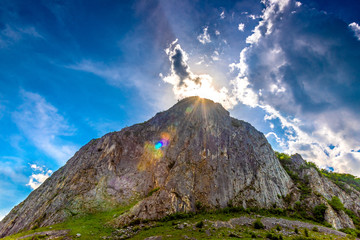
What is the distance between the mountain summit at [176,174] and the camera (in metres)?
46.6

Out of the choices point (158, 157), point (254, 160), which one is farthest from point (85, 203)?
point (254, 160)

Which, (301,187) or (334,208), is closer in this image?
(334,208)

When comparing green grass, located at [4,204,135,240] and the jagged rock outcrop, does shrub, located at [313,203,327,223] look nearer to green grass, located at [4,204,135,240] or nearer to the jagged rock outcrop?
the jagged rock outcrop

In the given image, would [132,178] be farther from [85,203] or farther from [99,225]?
[99,225]

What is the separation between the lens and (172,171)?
52.0m

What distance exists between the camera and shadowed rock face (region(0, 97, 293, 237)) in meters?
46.7

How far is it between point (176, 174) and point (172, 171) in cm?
200

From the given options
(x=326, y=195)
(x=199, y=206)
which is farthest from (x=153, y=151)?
(x=326, y=195)

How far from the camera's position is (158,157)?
198 feet

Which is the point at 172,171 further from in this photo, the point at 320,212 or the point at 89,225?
the point at 320,212

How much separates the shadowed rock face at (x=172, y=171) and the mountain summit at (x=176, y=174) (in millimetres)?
216

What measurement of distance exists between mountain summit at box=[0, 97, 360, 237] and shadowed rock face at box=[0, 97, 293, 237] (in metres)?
0.22

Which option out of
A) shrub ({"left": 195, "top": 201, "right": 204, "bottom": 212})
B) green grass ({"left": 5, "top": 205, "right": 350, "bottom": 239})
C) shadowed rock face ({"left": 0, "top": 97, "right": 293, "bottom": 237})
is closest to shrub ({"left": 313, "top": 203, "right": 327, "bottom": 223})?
shadowed rock face ({"left": 0, "top": 97, "right": 293, "bottom": 237})

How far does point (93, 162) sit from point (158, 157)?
70.7 feet
